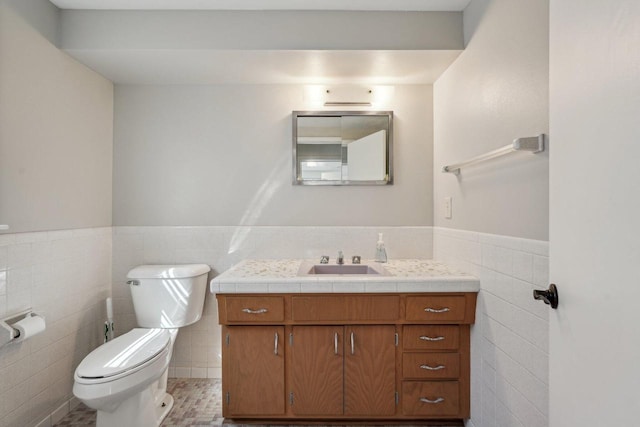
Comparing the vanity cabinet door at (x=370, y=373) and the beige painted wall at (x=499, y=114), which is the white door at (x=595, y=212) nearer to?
the beige painted wall at (x=499, y=114)

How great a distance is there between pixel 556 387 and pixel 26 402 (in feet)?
7.68

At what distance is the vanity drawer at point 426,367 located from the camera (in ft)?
6.09

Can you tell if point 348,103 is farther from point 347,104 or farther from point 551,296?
point 551,296

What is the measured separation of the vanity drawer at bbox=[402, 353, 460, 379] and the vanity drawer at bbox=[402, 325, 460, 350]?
0.16 ft

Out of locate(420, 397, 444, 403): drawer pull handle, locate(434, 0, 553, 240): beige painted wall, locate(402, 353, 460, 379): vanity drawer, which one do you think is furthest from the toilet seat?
locate(434, 0, 553, 240): beige painted wall

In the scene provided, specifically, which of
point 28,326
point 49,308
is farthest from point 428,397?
point 49,308

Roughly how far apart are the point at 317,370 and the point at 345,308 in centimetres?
37

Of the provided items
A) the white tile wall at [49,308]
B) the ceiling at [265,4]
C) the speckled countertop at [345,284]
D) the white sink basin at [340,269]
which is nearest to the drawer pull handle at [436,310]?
the speckled countertop at [345,284]

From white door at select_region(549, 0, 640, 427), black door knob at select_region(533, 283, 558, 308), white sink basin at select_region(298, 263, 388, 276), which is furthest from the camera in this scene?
white sink basin at select_region(298, 263, 388, 276)

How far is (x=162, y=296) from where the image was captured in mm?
2184

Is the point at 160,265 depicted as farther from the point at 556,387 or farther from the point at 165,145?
the point at 556,387

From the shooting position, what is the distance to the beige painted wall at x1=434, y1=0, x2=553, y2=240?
1.30 meters

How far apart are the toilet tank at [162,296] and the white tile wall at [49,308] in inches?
12.3

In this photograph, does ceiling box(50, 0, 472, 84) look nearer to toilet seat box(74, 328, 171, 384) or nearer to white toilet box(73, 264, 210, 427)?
white toilet box(73, 264, 210, 427)
